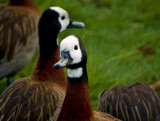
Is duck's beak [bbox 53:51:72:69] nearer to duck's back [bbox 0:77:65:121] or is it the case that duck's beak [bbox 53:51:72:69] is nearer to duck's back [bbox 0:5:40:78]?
duck's back [bbox 0:77:65:121]

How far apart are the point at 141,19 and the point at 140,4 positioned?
40cm

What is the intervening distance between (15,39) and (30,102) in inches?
51.3

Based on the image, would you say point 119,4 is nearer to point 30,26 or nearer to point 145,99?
point 30,26

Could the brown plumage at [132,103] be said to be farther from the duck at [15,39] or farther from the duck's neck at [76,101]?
the duck at [15,39]

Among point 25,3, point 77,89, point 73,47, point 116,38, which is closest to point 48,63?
point 77,89

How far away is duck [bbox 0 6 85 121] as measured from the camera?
106 inches

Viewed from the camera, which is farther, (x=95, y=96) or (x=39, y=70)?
(x=95, y=96)

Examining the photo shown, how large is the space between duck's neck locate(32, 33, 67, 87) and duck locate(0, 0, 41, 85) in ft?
2.69

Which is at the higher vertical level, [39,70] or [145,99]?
[39,70]

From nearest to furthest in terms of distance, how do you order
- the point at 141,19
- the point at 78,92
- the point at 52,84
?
the point at 78,92 → the point at 52,84 → the point at 141,19

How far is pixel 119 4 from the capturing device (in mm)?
6113

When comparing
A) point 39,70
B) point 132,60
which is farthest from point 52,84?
point 132,60

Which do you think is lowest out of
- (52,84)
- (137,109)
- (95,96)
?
(95,96)

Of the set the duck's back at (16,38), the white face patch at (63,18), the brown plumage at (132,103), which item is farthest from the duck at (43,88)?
the duck's back at (16,38)
